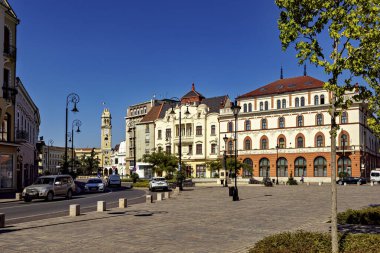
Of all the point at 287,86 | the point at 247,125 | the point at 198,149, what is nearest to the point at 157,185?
the point at 247,125

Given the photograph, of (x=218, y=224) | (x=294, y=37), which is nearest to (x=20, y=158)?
(x=218, y=224)

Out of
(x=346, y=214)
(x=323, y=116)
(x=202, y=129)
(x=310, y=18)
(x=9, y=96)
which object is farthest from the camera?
(x=202, y=129)

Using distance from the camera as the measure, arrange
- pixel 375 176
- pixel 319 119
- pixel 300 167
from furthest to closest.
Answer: pixel 300 167 → pixel 319 119 → pixel 375 176

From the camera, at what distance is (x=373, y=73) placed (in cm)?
938

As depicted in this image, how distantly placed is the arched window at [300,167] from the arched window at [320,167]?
6.75ft

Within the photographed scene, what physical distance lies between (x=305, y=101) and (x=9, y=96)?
52408mm

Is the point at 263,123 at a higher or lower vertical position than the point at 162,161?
higher

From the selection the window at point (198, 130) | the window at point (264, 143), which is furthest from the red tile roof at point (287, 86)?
the window at point (198, 130)

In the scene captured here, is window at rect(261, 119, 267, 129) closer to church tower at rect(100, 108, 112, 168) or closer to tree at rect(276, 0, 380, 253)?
tree at rect(276, 0, 380, 253)

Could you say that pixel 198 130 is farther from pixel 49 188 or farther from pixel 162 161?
pixel 49 188

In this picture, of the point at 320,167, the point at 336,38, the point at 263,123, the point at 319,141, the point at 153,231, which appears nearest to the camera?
the point at 336,38

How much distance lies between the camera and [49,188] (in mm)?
29828

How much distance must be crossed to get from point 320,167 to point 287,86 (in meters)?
16.1

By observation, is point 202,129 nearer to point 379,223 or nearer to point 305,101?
point 305,101
